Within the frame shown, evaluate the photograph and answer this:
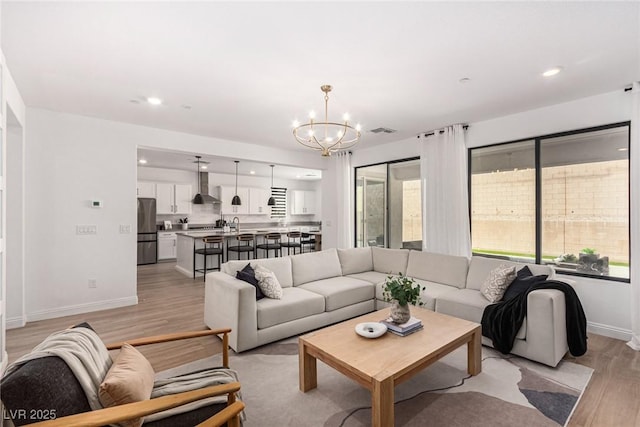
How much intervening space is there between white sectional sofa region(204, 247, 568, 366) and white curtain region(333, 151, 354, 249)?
1.68m

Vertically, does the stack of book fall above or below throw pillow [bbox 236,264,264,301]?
below

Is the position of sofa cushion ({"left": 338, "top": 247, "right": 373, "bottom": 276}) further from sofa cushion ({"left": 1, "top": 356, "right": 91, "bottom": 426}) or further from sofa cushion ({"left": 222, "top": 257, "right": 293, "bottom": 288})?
sofa cushion ({"left": 1, "top": 356, "right": 91, "bottom": 426})

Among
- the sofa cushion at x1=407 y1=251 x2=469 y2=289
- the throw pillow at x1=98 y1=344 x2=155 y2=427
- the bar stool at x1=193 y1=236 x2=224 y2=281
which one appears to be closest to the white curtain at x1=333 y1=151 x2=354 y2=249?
the sofa cushion at x1=407 y1=251 x2=469 y2=289

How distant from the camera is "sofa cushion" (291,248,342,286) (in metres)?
4.15

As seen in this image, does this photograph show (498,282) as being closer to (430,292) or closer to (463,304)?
→ (463,304)

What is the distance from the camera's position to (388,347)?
231 centimetres

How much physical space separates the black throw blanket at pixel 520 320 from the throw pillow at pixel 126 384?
2978mm

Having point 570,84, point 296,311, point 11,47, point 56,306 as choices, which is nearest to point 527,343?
point 296,311

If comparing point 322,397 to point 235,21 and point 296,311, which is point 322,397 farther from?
point 235,21

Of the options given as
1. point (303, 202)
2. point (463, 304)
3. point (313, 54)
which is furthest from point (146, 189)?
point (463, 304)

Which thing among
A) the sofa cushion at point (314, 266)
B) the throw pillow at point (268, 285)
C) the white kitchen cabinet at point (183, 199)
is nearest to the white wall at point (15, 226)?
the throw pillow at point (268, 285)

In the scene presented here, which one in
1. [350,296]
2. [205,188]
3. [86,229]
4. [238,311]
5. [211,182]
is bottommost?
[350,296]

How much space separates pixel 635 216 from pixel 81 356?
15.9ft

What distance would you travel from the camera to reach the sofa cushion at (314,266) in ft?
13.6
